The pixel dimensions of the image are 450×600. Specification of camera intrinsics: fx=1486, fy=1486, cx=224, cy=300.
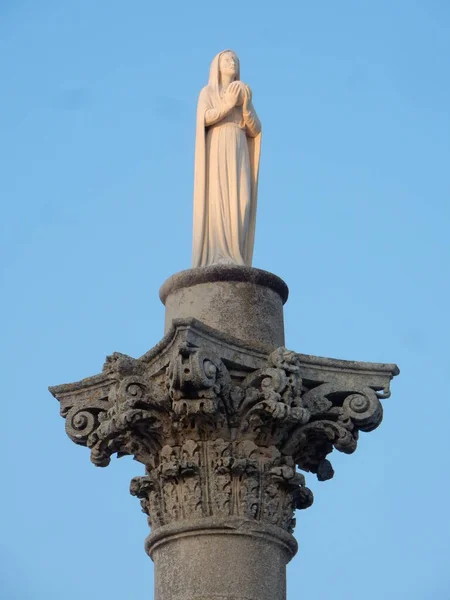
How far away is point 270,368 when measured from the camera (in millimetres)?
18172

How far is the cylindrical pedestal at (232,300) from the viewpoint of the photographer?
19000 millimetres

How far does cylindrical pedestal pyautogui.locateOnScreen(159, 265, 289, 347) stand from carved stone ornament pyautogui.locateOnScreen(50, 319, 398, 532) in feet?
2.46

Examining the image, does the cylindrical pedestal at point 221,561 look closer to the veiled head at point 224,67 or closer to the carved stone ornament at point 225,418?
the carved stone ornament at point 225,418

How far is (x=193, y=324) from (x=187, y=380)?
677 millimetres

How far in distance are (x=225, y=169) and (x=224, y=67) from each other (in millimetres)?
1713

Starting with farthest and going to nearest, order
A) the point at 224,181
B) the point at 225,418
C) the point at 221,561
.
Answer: the point at 224,181 → the point at 225,418 → the point at 221,561

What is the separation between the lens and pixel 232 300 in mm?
19172

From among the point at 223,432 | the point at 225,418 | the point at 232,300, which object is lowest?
the point at 223,432

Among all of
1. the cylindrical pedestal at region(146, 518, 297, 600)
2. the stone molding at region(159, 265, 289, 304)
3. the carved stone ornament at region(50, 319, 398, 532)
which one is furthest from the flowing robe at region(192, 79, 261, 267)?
the cylindrical pedestal at region(146, 518, 297, 600)

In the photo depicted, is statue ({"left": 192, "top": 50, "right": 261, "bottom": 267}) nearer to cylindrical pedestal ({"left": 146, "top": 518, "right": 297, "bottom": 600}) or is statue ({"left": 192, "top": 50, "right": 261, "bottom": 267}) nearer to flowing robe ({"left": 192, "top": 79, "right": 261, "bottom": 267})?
flowing robe ({"left": 192, "top": 79, "right": 261, "bottom": 267})

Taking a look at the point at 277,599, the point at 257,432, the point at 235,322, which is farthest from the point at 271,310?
the point at 277,599

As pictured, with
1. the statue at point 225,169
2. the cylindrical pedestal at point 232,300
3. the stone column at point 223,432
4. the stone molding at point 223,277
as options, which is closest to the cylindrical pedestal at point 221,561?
the stone column at point 223,432

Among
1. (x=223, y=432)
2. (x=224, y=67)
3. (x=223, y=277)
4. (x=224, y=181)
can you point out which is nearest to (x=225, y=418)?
(x=223, y=432)

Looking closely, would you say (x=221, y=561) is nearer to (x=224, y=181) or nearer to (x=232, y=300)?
(x=232, y=300)
